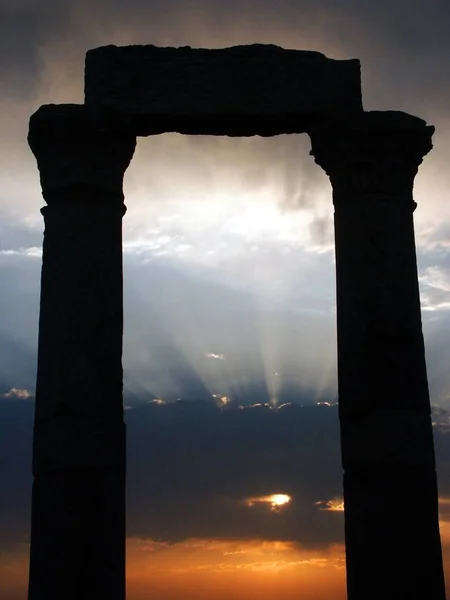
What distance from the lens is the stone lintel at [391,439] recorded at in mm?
12469

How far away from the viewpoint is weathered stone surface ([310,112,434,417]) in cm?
1293

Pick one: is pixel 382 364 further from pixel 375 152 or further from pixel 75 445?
pixel 75 445

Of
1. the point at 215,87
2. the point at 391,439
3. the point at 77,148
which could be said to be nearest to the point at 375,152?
the point at 215,87

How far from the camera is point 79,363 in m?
12.6

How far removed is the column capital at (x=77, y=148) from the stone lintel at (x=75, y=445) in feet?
10.8

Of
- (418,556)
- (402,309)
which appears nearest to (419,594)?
(418,556)

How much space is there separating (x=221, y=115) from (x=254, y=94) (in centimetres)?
62

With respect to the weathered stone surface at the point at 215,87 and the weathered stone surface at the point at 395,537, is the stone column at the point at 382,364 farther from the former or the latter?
the weathered stone surface at the point at 215,87

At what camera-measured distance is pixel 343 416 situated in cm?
1311

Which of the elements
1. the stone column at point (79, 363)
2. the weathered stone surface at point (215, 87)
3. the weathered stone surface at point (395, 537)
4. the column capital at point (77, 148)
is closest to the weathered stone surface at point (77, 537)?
the stone column at point (79, 363)

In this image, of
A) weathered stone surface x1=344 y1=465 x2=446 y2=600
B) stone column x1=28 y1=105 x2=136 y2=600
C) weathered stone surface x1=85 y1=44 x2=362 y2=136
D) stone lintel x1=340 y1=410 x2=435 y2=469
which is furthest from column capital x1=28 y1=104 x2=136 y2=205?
weathered stone surface x1=344 y1=465 x2=446 y2=600

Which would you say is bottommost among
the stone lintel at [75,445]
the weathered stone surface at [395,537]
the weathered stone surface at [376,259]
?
the weathered stone surface at [395,537]

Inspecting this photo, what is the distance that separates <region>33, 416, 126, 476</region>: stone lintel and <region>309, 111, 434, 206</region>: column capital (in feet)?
16.2

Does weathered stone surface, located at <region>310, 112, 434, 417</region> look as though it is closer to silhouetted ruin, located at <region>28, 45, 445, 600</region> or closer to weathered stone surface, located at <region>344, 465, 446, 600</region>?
silhouetted ruin, located at <region>28, 45, 445, 600</region>
